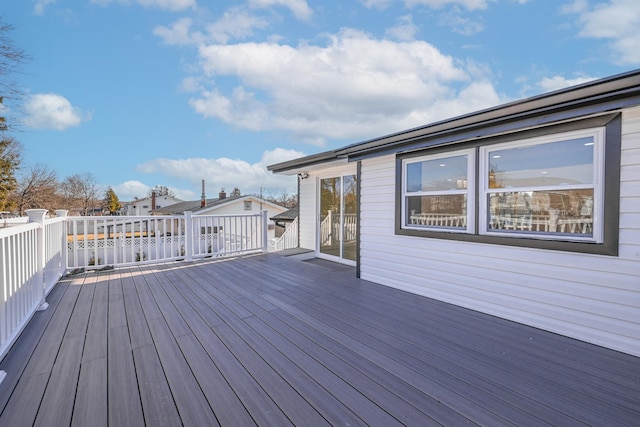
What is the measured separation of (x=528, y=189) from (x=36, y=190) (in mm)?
24472

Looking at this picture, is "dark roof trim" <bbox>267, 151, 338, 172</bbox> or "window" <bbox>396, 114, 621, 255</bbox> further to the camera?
"dark roof trim" <bbox>267, 151, 338, 172</bbox>

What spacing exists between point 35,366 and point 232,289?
83.1 inches

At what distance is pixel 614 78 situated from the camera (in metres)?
2.11

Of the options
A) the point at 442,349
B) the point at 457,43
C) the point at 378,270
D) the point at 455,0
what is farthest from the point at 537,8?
the point at 442,349

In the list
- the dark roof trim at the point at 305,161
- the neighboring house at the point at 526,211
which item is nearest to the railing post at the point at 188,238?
the dark roof trim at the point at 305,161

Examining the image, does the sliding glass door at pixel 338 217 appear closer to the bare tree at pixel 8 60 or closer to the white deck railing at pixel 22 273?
the white deck railing at pixel 22 273

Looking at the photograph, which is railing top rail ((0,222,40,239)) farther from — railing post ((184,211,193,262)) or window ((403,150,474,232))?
window ((403,150,474,232))

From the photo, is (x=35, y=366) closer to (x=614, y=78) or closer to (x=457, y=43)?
(x=614, y=78)

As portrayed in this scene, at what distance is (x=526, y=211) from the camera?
303cm

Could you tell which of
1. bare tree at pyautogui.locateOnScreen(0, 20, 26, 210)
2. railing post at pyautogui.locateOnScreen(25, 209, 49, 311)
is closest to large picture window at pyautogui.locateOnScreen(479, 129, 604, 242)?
railing post at pyautogui.locateOnScreen(25, 209, 49, 311)

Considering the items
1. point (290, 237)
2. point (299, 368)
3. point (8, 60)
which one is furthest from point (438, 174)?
point (8, 60)

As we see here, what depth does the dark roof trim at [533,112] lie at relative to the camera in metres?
2.17

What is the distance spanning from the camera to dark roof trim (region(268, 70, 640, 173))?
217 centimetres

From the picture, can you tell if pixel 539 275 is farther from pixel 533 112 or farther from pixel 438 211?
pixel 533 112
